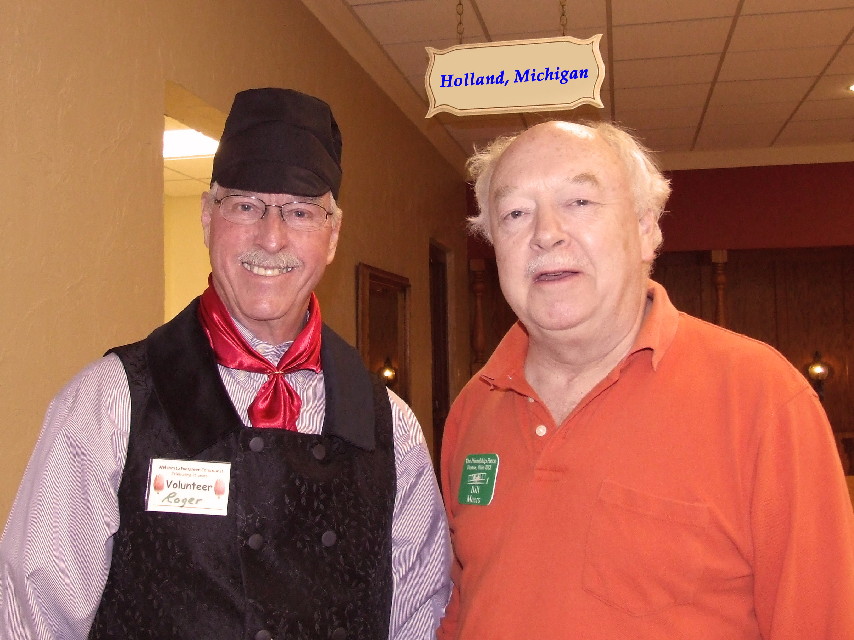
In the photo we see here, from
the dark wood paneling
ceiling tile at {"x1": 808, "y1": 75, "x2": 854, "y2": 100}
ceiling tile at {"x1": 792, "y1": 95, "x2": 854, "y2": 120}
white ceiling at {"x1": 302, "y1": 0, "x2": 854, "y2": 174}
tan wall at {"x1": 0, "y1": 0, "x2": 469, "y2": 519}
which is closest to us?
tan wall at {"x1": 0, "y1": 0, "x2": 469, "y2": 519}

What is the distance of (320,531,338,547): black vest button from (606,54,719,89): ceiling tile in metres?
4.62

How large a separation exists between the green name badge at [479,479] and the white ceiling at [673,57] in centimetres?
328

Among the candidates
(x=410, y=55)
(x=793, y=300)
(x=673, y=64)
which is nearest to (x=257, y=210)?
(x=410, y=55)

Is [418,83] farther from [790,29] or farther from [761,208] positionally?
[761,208]

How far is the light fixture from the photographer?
5457 millimetres

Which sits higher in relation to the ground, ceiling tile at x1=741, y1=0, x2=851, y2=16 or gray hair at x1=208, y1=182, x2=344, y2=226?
ceiling tile at x1=741, y1=0, x2=851, y2=16

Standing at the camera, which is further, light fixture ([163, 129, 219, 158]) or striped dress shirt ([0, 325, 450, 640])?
light fixture ([163, 129, 219, 158])

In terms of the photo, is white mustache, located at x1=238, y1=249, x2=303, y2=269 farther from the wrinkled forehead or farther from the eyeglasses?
the wrinkled forehead

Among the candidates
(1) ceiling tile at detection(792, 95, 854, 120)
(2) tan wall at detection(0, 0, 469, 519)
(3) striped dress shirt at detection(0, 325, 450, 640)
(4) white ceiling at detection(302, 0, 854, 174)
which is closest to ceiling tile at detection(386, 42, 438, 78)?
(4) white ceiling at detection(302, 0, 854, 174)

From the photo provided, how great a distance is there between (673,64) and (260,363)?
471cm

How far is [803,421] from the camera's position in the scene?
4.56 ft

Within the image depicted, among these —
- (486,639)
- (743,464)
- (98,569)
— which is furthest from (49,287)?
(743,464)

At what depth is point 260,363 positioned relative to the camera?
153 centimetres

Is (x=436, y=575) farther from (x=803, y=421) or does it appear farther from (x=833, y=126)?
(x=833, y=126)
